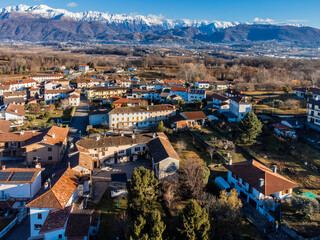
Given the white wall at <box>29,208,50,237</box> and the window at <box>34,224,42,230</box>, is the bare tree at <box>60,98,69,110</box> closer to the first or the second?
the white wall at <box>29,208,50,237</box>

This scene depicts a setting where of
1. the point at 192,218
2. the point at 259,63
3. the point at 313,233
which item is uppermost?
the point at 259,63

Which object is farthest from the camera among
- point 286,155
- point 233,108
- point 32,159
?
point 233,108

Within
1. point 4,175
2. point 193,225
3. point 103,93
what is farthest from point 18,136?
point 103,93

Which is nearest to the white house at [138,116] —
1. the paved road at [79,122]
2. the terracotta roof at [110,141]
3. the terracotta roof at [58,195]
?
the paved road at [79,122]

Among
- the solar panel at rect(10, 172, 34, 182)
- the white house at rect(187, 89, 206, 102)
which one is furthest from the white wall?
the white house at rect(187, 89, 206, 102)

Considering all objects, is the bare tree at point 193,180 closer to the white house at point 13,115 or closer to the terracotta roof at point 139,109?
the terracotta roof at point 139,109

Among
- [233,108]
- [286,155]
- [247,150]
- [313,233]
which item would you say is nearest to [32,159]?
[247,150]

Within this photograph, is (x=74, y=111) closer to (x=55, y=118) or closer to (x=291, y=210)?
(x=55, y=118)
